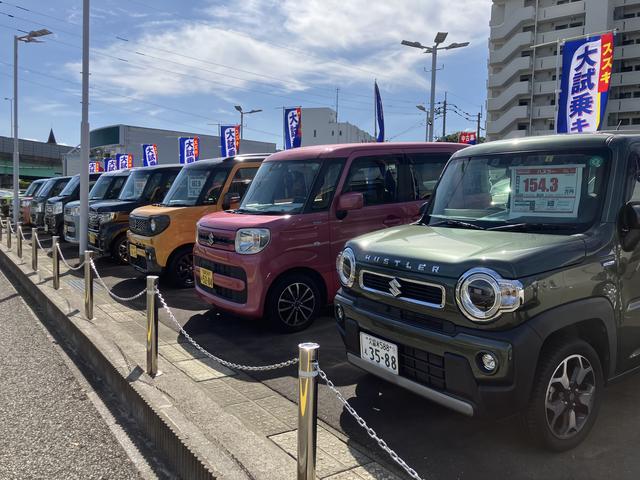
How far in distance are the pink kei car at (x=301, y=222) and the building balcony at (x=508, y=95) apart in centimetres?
5239

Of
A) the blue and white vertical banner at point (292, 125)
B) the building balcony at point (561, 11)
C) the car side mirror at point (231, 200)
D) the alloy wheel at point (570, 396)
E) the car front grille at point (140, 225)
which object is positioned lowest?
the alloy wheel at point (570, 396)

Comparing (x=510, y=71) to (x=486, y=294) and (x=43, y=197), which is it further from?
(x=486, y=294)

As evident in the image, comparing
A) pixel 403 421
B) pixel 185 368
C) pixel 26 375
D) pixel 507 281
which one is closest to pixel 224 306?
pixel 185 368

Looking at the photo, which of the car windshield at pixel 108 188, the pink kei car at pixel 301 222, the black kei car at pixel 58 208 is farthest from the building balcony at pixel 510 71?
the pink kei car at pixel 301 222

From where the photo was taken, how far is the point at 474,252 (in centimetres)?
291

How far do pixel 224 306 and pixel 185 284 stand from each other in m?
2.74

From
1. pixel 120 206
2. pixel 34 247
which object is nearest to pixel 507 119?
pixel 120 206

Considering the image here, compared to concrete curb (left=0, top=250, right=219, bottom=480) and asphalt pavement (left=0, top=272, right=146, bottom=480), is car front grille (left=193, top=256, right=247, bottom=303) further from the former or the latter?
asphalt pavement (left=0, top=272, right=146, bottom=480)

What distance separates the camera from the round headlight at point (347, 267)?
11.7 ft

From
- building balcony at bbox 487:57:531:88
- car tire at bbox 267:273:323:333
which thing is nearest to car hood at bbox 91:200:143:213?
car tire at bbox 267:273:323:333

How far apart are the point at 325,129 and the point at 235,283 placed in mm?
66328

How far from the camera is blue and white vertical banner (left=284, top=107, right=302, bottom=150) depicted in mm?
20703

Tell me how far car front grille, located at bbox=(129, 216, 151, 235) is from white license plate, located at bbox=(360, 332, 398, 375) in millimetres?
5176

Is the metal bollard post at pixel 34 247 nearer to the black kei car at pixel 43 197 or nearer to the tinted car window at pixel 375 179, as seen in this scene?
the tinted car window at pixel 375 179
